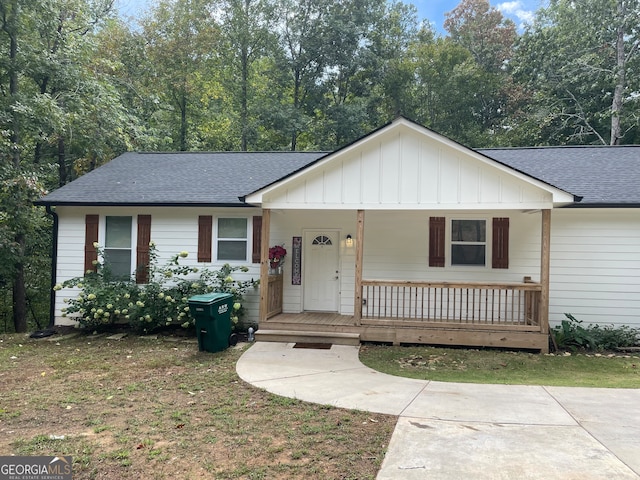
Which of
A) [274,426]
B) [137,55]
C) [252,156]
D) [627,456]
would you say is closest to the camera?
[627,456]

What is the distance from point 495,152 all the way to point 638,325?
202 inches

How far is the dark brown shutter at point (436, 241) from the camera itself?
8.55m

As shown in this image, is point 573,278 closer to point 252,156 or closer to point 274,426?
point 274,426

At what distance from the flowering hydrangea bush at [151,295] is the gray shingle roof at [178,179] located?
1.19 metres

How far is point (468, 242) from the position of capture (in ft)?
28.1

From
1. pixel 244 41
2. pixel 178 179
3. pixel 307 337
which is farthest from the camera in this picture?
pixel 244 41

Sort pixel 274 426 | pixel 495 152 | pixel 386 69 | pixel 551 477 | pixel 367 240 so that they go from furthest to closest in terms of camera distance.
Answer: pixel 386 69, pixel 495 152, pixel 367 240, pixel 274 426, pixel 551 477

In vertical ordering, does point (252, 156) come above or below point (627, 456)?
above

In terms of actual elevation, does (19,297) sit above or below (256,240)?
below

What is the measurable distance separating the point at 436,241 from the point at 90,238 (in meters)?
7.69

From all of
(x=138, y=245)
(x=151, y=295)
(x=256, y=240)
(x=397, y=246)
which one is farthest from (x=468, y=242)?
(x=138, y=245)

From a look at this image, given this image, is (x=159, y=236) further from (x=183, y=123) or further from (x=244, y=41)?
(x=244, y=41)

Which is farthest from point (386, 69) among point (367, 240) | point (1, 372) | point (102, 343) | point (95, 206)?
point (1, 372)

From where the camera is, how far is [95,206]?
29.6 feet
